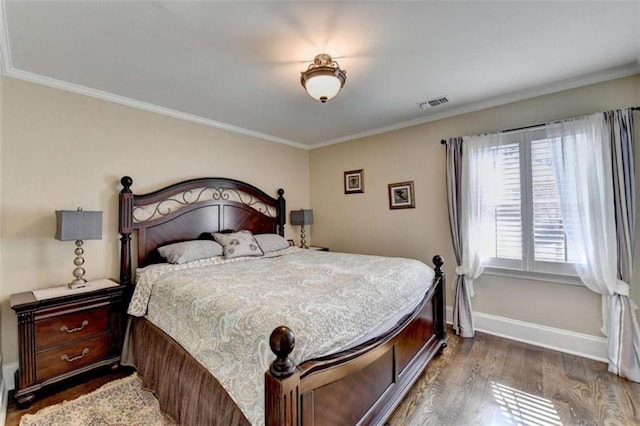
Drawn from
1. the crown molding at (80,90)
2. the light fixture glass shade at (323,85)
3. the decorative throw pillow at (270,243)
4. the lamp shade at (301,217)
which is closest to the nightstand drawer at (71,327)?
the decorative throw pillow at (270,243)

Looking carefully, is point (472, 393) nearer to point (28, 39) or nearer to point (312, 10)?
point (312, 10)

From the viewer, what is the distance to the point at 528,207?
9.53 feet

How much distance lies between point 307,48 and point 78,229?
7.68 ft

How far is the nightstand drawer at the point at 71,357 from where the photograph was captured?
212 centimetres

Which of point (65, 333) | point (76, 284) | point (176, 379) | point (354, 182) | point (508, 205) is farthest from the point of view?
point (354, 182)

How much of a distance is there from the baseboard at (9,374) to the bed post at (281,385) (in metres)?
2.49

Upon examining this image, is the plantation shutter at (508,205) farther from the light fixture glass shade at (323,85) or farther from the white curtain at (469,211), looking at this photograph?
the light fixture glass shade at (323,85)

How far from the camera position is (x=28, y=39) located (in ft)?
6.35

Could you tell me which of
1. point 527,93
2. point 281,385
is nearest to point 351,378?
point 281,385

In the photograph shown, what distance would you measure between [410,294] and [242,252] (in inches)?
73.9

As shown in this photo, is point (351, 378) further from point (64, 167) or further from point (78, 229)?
point (64, 167)

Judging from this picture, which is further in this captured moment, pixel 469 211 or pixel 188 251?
pixel 469 211

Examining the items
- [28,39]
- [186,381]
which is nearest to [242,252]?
[186,381]

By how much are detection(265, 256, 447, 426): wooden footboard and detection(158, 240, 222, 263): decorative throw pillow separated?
6.61 feet
